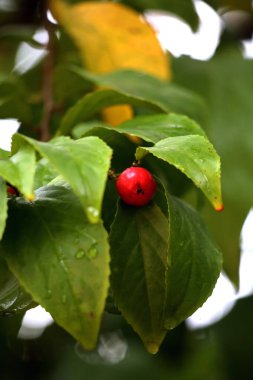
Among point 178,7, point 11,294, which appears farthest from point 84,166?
point 178,7

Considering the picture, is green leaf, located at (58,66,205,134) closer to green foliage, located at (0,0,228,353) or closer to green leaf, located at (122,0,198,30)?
green foliage, located at (0,0,228,353)

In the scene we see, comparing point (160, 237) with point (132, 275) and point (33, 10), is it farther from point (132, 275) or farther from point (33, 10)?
point (33, 10)

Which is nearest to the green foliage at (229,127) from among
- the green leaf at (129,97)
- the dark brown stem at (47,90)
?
the green leaf at (129,97)

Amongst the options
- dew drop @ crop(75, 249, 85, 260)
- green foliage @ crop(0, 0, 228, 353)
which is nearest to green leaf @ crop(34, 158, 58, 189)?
green foliage @ crop(0, 0, 228, 353)

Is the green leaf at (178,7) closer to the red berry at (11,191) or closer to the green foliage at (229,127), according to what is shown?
the green foliage at (229,127)

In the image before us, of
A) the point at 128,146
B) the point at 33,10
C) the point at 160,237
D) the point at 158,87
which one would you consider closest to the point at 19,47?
the point at 33,10

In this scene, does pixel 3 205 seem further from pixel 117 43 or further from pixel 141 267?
pixel 117 43
